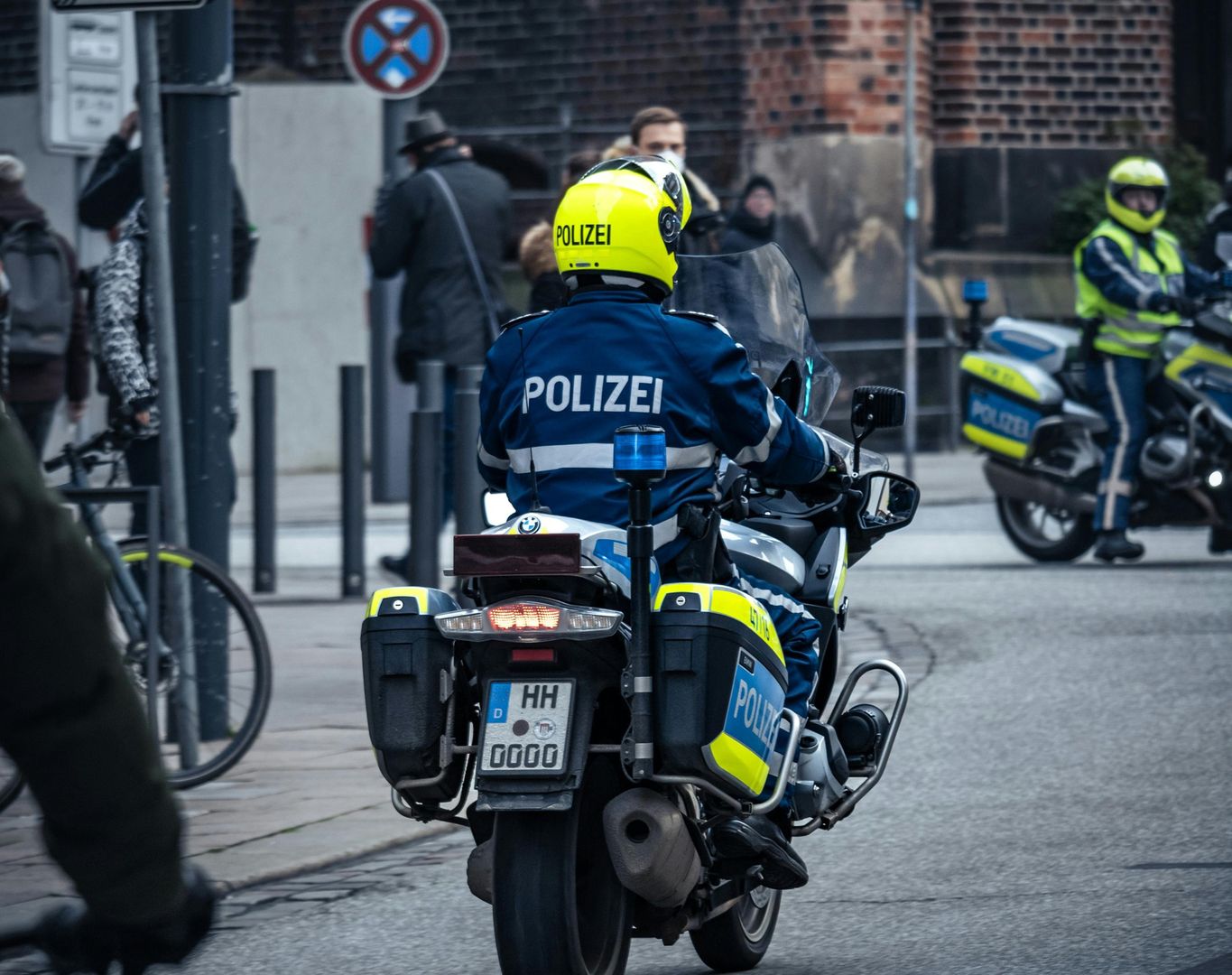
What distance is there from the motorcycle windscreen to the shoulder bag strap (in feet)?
17.3

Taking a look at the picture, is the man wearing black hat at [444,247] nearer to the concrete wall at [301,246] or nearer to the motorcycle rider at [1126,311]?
the motorcycle rider at [1126,311]

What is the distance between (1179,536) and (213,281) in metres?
7.72

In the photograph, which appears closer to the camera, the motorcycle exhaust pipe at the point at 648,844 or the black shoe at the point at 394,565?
the motorcycle exhaust pipe at the point at 648,844

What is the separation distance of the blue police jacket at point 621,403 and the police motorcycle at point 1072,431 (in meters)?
7.12

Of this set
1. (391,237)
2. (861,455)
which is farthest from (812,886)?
(391,237)

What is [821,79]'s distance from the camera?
19438 mm

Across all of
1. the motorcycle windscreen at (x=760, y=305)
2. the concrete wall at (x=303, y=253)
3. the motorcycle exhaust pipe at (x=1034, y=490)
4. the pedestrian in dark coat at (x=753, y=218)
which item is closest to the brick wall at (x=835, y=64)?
the concrete wall at (x=303, y=253)

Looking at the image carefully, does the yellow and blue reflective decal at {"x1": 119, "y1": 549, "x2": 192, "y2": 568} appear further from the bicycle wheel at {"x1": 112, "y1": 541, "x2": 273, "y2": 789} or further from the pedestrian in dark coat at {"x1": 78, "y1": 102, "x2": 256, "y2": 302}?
the pedestrian in dark coat at {"x1": 78, "y1": 102, "x2": 256, "y2": 302}

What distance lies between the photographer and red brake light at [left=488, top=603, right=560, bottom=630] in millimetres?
4113

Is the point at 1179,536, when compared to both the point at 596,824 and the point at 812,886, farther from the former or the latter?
the point at 596,824

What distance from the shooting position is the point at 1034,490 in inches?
483

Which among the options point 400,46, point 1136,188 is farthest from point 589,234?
point 400,46

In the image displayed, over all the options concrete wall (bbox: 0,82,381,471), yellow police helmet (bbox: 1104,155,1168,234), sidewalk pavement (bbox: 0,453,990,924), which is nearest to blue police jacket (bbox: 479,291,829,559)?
sidewalk pavement (bbox: 0,453,990,924)

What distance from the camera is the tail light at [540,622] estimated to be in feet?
13.5
